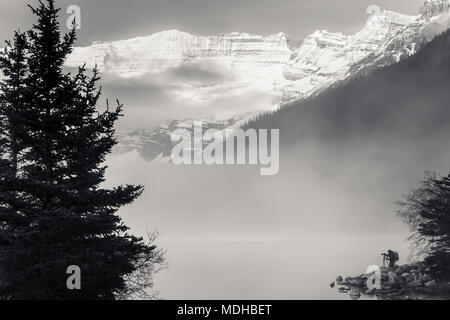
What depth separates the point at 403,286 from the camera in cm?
4819

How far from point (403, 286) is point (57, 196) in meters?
33.3

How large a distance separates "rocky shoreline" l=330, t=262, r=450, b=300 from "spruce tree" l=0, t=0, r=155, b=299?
79.1ft

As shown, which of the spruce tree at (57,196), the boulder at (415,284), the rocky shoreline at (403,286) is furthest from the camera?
the boulder at (415,284)

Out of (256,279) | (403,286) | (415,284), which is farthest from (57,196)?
(256,279)

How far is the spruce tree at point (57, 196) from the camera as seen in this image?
22.9 metres

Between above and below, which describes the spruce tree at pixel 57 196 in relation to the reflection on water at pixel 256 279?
above

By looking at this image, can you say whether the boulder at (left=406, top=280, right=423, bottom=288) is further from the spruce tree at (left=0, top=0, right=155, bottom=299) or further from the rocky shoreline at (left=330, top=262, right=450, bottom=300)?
the spruce tree at (left=0, top=0, right=155, bottom=299)

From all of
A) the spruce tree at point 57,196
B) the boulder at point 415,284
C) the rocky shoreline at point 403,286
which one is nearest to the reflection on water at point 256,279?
the rocky shoreline at point 403,286

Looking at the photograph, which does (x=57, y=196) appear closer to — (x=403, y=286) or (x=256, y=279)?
(x=403, y=286)

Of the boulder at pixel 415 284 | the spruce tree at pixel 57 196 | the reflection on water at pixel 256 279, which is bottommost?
the reflection on water at pixel 256 279

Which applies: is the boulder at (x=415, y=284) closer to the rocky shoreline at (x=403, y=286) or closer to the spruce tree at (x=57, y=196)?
the rocky shoreline at (x=403, y=286)

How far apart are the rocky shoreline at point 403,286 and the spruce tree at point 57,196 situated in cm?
2411

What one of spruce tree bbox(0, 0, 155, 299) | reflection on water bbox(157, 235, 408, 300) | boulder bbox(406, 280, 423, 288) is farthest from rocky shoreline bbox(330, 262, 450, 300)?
spruce tree bbox(0, 0, 155, 299)

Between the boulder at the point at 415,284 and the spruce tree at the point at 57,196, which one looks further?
the boulder at the point at 415,284
